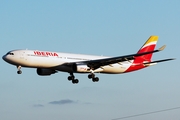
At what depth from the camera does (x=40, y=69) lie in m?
98.2

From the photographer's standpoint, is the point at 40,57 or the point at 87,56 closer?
the point at 40,57

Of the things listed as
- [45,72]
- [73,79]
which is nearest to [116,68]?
[73,79]

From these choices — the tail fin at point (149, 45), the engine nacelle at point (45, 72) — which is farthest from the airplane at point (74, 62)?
the tail fin at point (149, 45)

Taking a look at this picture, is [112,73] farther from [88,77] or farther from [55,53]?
[55,53]

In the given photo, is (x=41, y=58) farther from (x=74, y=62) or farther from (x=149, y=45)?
(x=149, y=45)

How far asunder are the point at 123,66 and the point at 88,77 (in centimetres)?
792

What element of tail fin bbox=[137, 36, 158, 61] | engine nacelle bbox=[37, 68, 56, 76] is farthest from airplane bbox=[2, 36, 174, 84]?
tail fin bbox=[137, 36, 158, 61]

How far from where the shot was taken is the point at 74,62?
96.6 m

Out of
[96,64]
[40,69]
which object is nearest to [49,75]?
[40,69]

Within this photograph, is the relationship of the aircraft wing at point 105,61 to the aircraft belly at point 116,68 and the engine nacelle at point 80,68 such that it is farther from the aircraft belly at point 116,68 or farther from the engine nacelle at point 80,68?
the aircraft belly at point 116,68

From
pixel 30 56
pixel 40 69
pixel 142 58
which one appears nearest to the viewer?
pixel 30 56

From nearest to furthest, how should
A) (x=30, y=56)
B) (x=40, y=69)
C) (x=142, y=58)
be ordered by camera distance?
1. (x=30, y=56)
2. (x=40, y=69)
3. (x=142, y=58)

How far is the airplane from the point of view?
91625mm

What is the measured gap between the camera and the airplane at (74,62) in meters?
91.6
